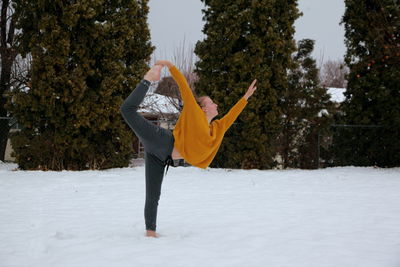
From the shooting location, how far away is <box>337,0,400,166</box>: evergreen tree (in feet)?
39.1

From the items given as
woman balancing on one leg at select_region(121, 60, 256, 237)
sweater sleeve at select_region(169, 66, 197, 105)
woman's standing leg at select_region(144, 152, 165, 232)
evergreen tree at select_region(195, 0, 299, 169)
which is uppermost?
evergreen tree at select_region(195, 0, 299, 169)

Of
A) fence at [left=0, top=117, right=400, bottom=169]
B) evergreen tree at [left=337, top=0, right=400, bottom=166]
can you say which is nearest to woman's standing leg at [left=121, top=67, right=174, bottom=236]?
fence at [left=0, top=117, right=400, bottom=169]

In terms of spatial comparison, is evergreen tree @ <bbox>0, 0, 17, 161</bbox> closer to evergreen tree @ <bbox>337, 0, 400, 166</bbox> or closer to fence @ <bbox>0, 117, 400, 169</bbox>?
fence @ <bbox>0, 117, 400, 169</bbox>

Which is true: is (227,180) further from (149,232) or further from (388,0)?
(388,0)

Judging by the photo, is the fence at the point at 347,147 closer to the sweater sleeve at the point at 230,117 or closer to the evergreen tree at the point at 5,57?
the evergreen tree at the point at 5,57

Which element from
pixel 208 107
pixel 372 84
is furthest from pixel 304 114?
pixel 208 107

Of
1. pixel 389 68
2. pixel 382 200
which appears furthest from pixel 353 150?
pixel 382 200

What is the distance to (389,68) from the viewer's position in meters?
12.1

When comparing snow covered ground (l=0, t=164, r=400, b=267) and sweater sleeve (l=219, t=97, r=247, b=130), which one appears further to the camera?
sweater sleeve (l=219, t=97, r=247, b=130)

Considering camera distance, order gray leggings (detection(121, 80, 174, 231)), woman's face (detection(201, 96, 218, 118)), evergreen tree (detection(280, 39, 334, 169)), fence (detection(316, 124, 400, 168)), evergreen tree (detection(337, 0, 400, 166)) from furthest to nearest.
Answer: evergreen tree (detection(280, 39, 334, 169))
fence (detection(316, 124, 400, 168))
evergreen tree (detection(337, 0, 400, 166))
woman's face (detection(201, 96, 218, 118))
gray leggings (detection(121, 80, 174, 231))

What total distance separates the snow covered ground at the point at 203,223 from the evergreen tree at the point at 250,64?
290 centimetres

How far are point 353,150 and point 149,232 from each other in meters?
10.5

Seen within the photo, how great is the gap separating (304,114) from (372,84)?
2.28 metres

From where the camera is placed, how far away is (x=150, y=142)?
3975 mm
